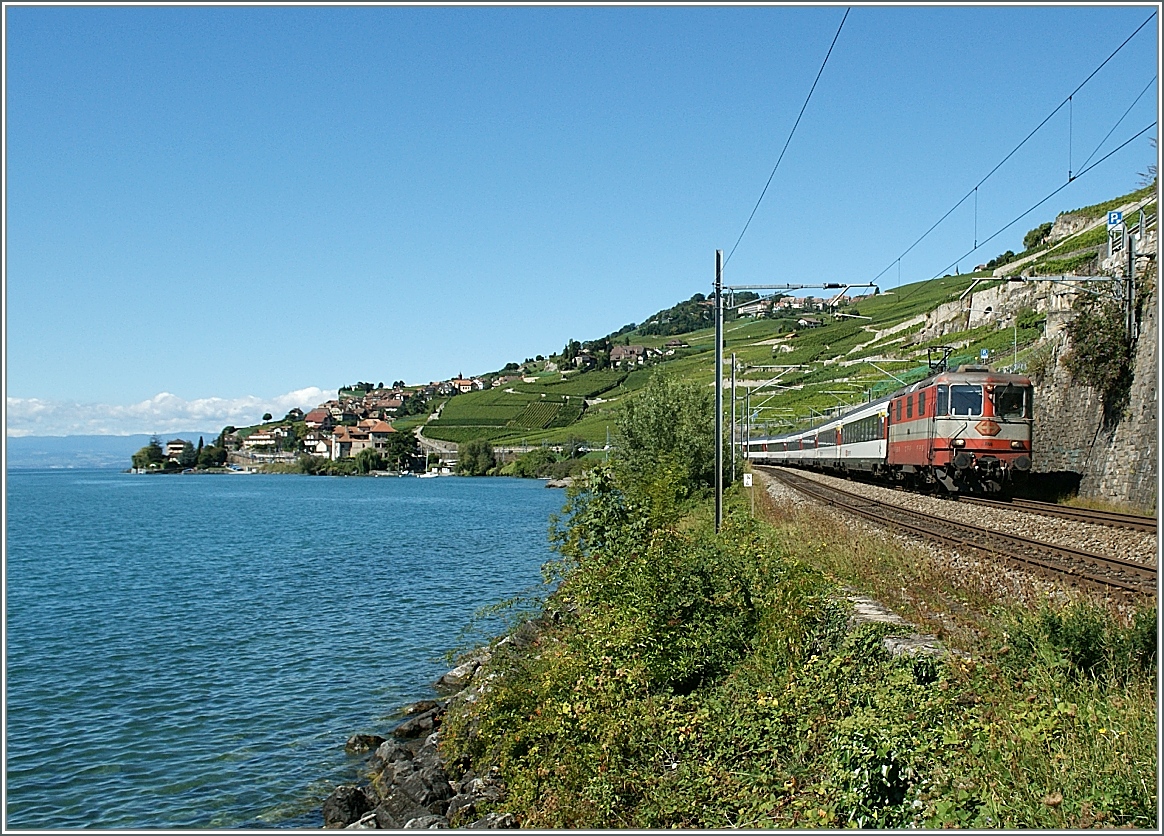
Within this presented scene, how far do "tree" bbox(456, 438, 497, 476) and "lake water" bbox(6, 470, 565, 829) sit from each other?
10649 cm

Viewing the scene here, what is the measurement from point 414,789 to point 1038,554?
442 inches

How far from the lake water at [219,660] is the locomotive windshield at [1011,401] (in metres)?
16.0

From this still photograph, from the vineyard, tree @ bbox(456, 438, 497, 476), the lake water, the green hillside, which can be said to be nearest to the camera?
the lake water

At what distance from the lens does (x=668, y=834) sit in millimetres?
6477

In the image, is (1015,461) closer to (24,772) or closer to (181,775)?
(181,775)

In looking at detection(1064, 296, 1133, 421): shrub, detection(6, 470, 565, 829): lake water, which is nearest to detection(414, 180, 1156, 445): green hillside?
detection(1064, 296, 1133, 421): shrub

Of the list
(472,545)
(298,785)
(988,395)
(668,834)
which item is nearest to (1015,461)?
(988,395)

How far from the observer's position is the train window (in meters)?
27.9

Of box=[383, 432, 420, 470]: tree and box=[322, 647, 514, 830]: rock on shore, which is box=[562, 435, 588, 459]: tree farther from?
box=[322, 647, 514, 830]: rock on shore

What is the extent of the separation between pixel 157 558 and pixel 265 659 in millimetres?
26689

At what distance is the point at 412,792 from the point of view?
43.2 ft

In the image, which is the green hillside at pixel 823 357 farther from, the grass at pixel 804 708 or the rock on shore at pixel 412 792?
the rock on shore at pixel 412 792

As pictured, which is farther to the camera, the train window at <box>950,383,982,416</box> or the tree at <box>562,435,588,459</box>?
the tree at <box>562,435,588,459</box>

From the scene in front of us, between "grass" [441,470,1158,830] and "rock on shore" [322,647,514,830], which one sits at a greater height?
"grass" [441,470,1158,830]
